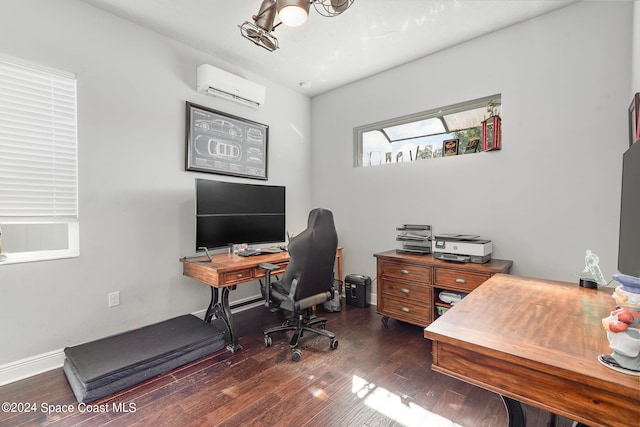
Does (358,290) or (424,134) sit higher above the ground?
(424,134)

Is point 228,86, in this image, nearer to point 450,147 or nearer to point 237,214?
point 237,214

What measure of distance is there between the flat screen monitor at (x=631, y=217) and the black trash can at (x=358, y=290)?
243 centimetres

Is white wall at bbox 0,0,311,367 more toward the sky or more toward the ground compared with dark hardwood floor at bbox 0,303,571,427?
more toward the sky

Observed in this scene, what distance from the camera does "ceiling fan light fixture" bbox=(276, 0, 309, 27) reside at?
1744mm

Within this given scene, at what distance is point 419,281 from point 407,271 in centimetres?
14

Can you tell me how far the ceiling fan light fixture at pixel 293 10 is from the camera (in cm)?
174

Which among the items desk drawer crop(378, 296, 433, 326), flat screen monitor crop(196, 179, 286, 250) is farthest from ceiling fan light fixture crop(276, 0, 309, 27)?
desk drawer crop(378, 296, 433, 326)

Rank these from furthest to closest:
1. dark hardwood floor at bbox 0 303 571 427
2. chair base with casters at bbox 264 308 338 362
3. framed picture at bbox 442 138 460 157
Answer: framed picture at bbox 442 138 460 157 → chair base with casters at bbox 264 308 338 362 → dark hardwood floor at bbox 0 303 571 427

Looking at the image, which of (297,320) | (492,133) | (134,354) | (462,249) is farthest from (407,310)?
(134,354)

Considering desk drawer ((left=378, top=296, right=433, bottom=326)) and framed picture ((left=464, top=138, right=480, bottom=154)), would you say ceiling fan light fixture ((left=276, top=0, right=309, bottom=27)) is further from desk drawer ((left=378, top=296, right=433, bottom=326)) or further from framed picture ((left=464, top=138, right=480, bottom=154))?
desk drawer ((left=378, top=296, right=433, bottom=326))

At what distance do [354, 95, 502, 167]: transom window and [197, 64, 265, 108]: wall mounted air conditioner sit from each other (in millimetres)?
1349

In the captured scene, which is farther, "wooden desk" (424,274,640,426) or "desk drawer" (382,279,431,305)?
"desk drawer" (382,279,431,305)

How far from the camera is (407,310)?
2781mm

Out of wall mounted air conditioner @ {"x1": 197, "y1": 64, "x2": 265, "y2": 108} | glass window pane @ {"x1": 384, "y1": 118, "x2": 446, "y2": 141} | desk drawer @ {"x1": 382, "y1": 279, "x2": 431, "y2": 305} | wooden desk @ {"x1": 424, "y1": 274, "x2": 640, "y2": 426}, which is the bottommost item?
desk drawer @ {"x1": 382, "y1": 279, "x2": 431, "y2": 305}
